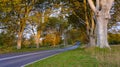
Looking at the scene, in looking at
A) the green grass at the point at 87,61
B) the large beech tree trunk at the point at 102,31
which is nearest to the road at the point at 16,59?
the green grass at the point at 87,61

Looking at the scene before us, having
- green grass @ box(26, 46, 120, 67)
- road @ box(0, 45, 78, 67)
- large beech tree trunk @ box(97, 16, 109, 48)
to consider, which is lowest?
road @ box(0, 45, 78, 67)

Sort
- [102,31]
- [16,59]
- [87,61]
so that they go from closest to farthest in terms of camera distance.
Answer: [87,61], [16,59], [102,31]

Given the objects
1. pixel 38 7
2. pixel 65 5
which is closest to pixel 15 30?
pixel 38 7

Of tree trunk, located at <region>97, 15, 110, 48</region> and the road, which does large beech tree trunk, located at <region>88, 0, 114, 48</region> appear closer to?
tree trunk, located at <region>97, 15, 110, 48</region>

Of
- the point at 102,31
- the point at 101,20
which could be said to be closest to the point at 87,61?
the point at 102,31

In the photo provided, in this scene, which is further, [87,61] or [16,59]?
[16,59]

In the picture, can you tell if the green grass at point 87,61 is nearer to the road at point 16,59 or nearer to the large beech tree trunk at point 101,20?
the road at point 16,59

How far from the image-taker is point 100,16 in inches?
1086

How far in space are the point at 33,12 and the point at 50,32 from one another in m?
36.3

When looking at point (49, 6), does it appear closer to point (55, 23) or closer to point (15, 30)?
point (15, 30)

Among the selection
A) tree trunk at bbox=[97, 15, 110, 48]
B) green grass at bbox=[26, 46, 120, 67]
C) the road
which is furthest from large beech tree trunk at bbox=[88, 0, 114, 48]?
green grass at bbox=[26, 46, 120, 67]

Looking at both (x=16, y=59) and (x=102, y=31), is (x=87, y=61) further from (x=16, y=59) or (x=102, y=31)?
(x=102, y=31)

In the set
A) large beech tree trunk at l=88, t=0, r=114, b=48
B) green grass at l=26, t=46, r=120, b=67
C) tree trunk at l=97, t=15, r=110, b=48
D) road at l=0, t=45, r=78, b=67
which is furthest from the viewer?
tree trunk at l=97, t=15, r=110, b=48

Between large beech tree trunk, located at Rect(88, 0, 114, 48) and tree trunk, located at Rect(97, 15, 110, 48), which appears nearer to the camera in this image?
large beech tree trunk, located at Rect(88, 0, 114, 48)
